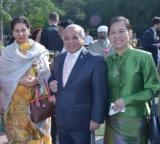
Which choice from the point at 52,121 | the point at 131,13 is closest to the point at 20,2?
the point at 131,13

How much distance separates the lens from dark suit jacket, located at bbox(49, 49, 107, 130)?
440 centimetres

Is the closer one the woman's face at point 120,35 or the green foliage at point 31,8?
the woman's face at point 120,35

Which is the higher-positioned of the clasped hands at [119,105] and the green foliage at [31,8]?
the green foliage at [31,8]

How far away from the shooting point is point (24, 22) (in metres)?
5.66

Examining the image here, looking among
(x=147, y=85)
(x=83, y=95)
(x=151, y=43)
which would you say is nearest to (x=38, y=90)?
(x=83, y=95)

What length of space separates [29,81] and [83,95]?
1336 mm

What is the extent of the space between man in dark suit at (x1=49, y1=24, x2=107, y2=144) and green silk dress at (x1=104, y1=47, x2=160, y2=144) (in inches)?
5.0

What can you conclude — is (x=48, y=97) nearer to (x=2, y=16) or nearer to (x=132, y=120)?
(x=132, y=120)

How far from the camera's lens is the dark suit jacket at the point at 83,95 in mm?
4398

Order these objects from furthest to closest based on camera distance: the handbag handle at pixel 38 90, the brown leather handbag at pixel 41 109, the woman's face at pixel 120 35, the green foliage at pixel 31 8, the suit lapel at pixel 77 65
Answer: the green foliage at pixel 31 8 → the handbag handle at pixel 38 90 → the brown leather handbag at pixel 41 109 → the suit lapel at pixel 77 65 → the woman's face at pixel 120 35

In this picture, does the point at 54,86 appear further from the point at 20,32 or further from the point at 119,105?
the point at 20,32

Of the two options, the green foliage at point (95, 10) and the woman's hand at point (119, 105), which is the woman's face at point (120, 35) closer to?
the woman's hand at point (119, 105)

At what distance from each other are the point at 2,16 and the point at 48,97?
110 feet

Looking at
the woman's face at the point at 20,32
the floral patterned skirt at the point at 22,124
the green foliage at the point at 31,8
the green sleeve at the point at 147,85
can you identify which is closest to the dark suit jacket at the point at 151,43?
the floral patterned skirt at the point at 22,124
